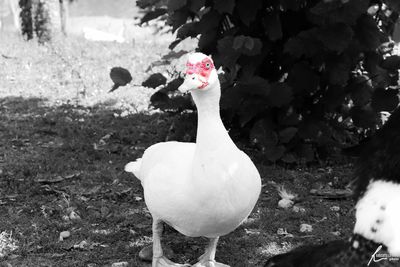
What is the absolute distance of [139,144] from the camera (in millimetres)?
6938

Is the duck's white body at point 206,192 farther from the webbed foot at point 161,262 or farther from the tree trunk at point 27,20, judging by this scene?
the tree trunk at point 27,20

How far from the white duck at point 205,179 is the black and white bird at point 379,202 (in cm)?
111

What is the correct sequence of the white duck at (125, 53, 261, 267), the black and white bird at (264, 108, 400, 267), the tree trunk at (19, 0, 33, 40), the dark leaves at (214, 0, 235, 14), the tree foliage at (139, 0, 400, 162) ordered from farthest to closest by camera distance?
the tree trunk at (19, 0, 33, 40) → the tree foliage at (139, 0, 400, 162) → the dark leaves at (214, 0, 235, 14) → the white duck at (125, 53, 261, 267) → the black and white bird at (264, 108, 400, 267)

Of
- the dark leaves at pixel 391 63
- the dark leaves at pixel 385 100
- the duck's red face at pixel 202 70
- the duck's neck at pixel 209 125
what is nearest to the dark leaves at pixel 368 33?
the dark leaves at pixel 391 63

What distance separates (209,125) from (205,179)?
0.36 m

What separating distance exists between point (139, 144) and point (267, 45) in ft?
6.65

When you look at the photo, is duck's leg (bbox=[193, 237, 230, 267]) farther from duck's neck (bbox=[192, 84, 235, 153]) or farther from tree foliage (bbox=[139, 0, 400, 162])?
tree foliage (bbox=[139, 0, 400, 162])

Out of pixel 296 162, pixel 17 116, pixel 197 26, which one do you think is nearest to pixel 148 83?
pixel 197 26

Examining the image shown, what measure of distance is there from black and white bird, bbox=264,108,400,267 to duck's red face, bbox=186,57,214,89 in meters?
1.32

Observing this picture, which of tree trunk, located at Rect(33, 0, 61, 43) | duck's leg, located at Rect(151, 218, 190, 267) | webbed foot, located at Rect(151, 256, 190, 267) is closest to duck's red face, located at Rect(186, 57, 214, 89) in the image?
duck's leg, located at Rect(151, 218, 190, 267)

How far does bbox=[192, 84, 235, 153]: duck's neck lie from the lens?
147 inches

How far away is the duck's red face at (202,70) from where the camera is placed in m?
3.63

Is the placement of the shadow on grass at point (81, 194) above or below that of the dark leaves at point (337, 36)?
below

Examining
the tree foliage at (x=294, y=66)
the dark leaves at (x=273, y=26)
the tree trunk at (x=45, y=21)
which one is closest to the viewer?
the tree foliage at (x=294, y=66)
